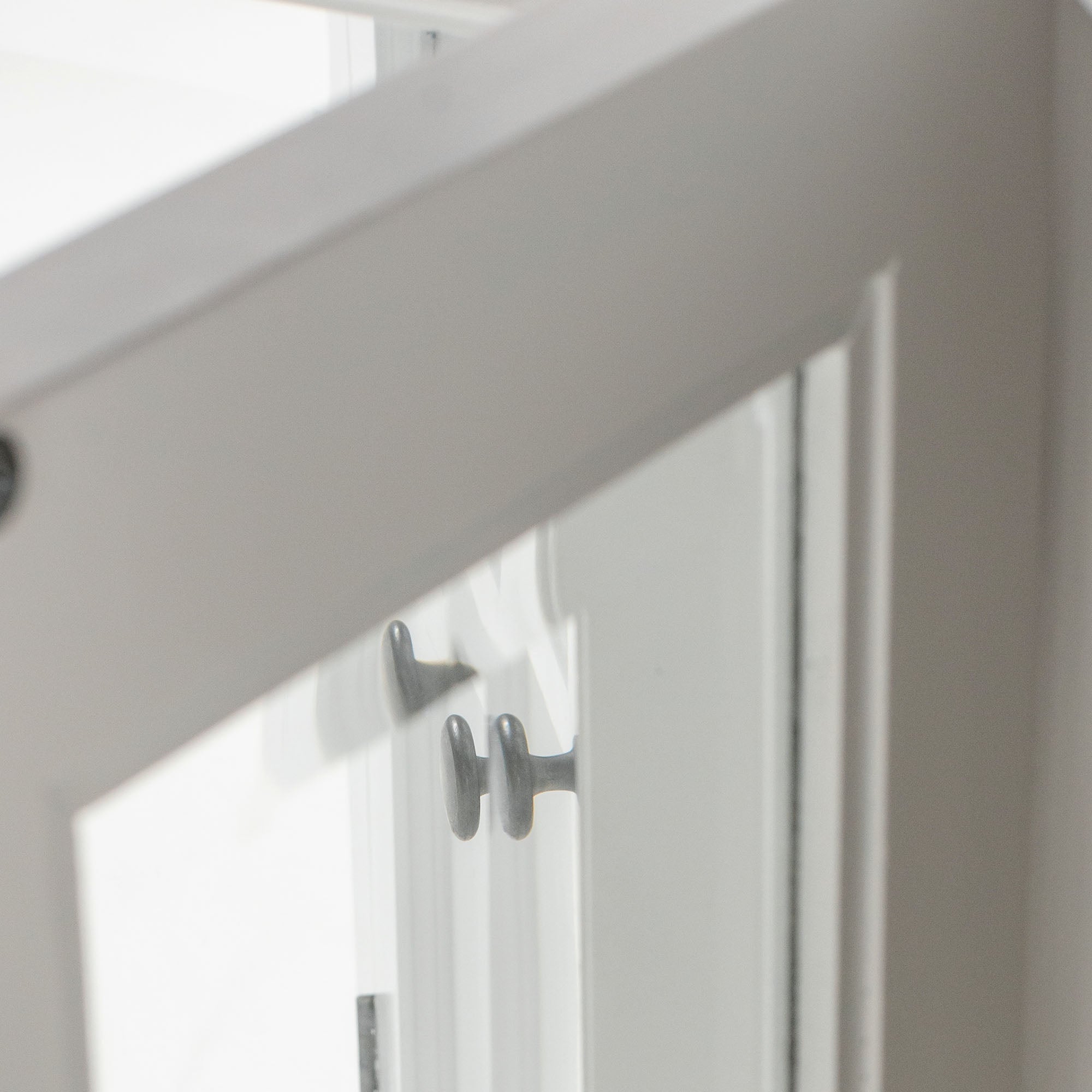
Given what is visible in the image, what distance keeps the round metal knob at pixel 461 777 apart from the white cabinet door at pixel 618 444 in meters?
0.02

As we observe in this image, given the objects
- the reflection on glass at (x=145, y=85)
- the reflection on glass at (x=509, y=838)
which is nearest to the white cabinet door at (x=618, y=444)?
the reflection on glass at (x=509, y=838)

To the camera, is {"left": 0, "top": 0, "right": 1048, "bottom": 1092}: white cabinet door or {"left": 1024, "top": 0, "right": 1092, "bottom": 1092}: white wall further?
{"left": 1024, "top": 0, "right": 1092, "bottom": 1092}: white wall

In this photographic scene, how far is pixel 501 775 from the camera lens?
0.42 meters

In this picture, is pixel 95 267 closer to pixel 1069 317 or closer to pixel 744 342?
pixel 744 342

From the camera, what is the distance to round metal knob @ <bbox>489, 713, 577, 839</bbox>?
405 millimetres

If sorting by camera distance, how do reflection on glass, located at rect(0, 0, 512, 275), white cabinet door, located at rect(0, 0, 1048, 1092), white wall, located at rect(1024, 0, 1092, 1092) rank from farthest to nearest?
reflection on glass, located at rect(0, 0, 512, 275), white wall, located at rect(1024, 0, 1092, 1092), white cabinet door, located at rect(0, 0, 1048, 1092)

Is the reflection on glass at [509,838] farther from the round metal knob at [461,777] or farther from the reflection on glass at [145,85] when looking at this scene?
the reflection on glass at [145,85]

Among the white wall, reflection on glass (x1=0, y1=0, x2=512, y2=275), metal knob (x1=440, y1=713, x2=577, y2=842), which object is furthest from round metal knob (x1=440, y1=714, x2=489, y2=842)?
reflection on glass (x1=0, y1=0, x2=512, y2=275)

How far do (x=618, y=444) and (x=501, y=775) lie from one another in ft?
0.47

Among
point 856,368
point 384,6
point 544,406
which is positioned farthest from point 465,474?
point 384,6

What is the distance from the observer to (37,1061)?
26 cm

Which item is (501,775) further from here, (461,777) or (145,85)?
(145,85)

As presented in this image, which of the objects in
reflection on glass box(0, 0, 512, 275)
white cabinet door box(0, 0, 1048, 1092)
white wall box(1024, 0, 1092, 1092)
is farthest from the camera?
reflection on glass box(0, 0, 512, 275)

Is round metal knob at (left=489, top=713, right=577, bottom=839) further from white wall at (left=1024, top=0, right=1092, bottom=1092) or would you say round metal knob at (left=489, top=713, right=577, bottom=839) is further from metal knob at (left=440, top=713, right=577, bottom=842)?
white wall at (left=1024, top=0, right=1092, bottom=1092)
